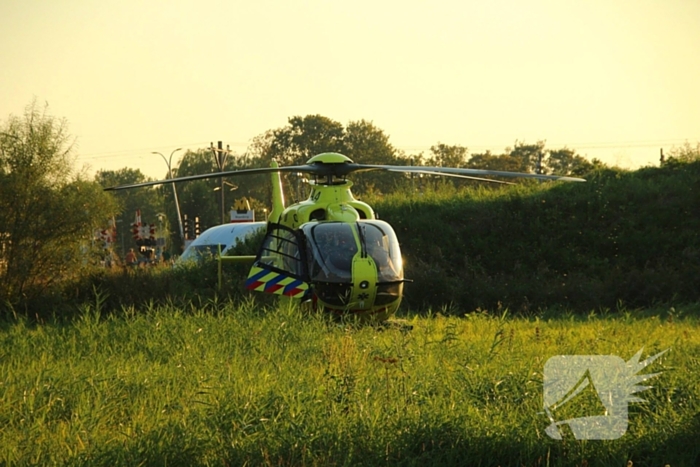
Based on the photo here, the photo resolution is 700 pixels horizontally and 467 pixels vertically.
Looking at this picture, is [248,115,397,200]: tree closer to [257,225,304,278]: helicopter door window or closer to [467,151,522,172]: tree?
[467,151,522,172]: tree

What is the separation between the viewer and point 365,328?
13148 mm

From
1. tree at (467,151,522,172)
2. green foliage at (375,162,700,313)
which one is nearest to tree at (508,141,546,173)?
tree at (467,151,522,172)

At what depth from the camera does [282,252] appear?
15289 millimetres

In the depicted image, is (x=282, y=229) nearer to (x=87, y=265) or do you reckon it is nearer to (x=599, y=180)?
(x=87, y=265)

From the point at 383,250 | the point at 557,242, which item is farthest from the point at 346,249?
the point at 557,242

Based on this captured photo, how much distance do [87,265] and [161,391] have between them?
44.3ft

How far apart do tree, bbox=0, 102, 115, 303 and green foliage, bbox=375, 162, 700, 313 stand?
24.7 feet

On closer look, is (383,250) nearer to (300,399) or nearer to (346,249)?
(346,249)

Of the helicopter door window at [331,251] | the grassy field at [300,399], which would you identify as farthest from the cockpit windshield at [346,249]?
the grassy field at [300,399]

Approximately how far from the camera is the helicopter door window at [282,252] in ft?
48.4

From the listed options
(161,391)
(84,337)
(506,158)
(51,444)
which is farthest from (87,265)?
(506,158)

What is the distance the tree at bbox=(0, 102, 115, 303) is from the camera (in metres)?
20.5

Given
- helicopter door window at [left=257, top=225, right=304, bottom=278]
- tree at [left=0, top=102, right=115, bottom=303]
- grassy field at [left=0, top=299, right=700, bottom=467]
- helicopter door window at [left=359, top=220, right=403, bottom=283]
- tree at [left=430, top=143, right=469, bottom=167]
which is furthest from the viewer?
tree at [left=430, top=143, right=469, bottom=167]

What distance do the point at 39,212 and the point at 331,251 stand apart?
30.6 ft
